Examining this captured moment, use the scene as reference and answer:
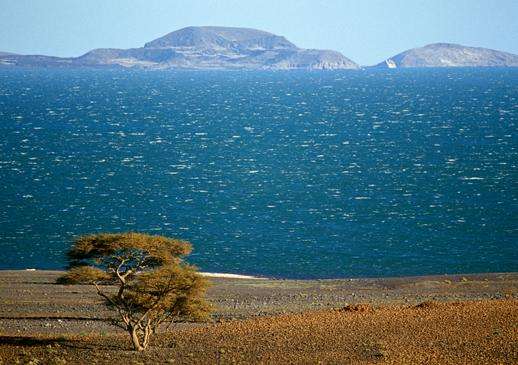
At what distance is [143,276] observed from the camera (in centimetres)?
3034

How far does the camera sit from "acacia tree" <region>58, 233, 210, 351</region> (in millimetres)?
29781

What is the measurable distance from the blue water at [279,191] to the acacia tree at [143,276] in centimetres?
2377

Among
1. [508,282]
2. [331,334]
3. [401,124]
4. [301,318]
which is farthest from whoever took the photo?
[401,124]

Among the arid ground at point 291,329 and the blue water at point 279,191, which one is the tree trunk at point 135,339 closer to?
the arid ground at point 291,329

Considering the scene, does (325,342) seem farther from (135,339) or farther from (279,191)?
(279,191)

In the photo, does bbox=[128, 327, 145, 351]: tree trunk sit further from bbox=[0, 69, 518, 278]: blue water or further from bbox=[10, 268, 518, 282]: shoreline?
bbox=[0, 69, 518, 278]: blue water

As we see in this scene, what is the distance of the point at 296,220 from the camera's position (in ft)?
219

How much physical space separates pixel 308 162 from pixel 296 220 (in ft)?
101

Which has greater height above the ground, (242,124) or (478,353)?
(478,353)

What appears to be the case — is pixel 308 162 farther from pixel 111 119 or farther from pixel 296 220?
pixel 111 119

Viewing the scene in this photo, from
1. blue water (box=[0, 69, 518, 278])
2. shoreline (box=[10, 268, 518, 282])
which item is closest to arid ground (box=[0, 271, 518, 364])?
shoreline (box=[10, 268, 518, 282])

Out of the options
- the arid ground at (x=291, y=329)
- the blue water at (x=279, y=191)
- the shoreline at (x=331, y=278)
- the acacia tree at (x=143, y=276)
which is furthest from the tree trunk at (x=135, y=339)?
the blue water at (x=279, y=191)

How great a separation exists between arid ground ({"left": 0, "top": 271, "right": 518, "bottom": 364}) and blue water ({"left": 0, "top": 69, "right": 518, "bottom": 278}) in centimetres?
1079

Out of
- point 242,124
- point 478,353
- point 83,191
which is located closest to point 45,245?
point 83,191
